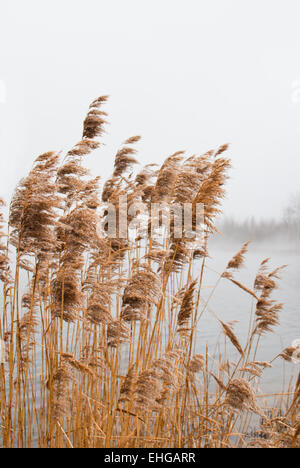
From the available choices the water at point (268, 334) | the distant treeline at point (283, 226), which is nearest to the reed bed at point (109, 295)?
the water at point (268, 334)

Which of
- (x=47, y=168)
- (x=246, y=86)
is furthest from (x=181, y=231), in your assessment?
(x=246, y=86)

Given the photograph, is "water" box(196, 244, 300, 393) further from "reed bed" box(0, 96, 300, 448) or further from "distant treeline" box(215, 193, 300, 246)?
"distant treeline" box(215, 193, 300, 246)

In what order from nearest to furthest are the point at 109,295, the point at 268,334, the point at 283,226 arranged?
the point at 109,295 → the point at 268,334 → the point at 283,226

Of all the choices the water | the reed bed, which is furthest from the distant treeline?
the reed bed

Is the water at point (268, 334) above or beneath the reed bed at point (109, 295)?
beneath

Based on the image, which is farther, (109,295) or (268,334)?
(268,334)

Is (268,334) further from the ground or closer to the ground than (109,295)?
closer to the ground

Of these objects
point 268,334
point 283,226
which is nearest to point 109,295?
point 268,334

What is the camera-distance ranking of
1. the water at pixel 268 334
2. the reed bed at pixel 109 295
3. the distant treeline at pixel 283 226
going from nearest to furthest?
the reed bed at pixel 109 295
the water at pixel 268 334
the distant treeline at pixel 283 226

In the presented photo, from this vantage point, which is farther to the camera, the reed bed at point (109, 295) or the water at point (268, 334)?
the water at point (268, 334)

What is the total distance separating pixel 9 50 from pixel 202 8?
8.75 m

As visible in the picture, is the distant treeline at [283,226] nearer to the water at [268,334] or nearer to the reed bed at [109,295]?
the water at [268,334]

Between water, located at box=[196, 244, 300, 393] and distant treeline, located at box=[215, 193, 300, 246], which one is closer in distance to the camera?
water, located at box=[196, 244, 300, 393]

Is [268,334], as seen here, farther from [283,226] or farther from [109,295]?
[283,226]
